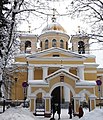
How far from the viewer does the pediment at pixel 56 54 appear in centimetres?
3709

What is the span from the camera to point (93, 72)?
39719mm

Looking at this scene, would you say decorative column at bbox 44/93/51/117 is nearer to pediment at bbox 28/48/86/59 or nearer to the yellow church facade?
the yellow church facade

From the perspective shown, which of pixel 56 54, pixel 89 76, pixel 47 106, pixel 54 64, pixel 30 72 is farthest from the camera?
pixel 89 76

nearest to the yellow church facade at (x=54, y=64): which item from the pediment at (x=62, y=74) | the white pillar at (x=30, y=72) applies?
the white pillar at (x=30, y=72)

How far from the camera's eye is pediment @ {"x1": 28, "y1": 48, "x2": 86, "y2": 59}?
122 ft

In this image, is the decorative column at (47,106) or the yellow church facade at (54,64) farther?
the yellow church facade at (54,64)

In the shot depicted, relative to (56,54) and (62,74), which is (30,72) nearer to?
(56,54)

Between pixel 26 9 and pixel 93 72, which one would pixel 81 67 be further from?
pixel 26 9

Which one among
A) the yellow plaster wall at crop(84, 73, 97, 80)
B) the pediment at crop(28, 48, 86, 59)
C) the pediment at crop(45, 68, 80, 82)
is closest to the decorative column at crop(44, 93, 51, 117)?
the pediment at crop(45, 68, 80, 82)

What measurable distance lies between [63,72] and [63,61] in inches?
529

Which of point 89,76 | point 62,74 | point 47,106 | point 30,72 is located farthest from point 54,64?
point 47,106

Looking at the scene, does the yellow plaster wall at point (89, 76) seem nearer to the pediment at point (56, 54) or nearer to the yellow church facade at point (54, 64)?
the yellow church facade at point (54, 64)

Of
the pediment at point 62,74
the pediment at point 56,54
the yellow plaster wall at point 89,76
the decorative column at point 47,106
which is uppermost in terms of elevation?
the pediment at point 56,54

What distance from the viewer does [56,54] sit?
125ft
